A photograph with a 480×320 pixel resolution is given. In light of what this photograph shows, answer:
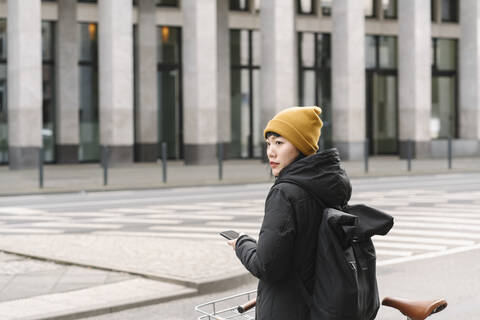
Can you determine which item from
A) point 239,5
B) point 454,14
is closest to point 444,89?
point 454,14

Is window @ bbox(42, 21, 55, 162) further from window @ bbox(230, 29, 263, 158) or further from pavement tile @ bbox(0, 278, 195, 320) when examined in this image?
pavement tile @ bbox(0, 278, 195, 320)

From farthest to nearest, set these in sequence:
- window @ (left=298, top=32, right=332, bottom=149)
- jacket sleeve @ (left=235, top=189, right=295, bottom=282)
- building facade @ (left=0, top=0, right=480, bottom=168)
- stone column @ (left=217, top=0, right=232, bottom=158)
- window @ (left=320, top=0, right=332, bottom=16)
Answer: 1. window @ (left=320, top=0, right=332, bottom=16)
2. window @ (left=298, top=32, right=332, bottom=149)
3. stone column @ (left=217, top=0, right=232, bottom=158)
4. building facade @ (left=0, top=0, right=480, bottom=168)
5. jacket sleeve @ (left=235, top=189, right=295, bottom=282)

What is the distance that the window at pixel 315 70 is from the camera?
40781mm

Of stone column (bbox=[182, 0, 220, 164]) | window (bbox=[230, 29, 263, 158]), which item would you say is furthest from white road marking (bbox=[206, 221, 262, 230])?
window (bbox=[230, 29, 263, 158])

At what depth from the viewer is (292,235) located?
11.0ft

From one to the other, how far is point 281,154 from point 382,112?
4075 cm

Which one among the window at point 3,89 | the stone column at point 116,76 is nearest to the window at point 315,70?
the stone column at point 116,76

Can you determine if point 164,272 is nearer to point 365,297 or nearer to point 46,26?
point 365,297

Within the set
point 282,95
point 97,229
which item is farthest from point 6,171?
point 97,229

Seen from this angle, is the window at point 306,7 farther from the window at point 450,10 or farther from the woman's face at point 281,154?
the woman's face at point 281,154

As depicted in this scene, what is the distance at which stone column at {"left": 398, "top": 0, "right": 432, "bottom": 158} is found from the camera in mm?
37750

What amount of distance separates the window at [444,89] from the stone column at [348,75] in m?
8.50

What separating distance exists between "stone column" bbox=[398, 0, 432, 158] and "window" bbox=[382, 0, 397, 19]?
4.23 metres

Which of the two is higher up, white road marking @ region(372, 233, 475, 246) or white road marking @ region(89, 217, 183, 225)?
white road marking @ region(372, 233, 475, 246)
